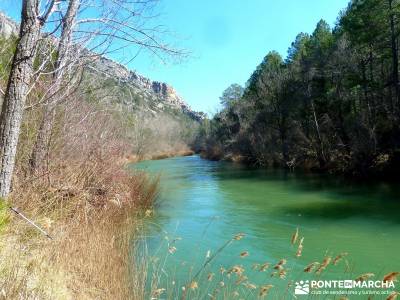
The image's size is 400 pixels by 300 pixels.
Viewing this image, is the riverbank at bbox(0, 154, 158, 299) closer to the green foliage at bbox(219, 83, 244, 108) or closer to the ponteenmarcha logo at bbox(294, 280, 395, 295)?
the ponteenmarcha logo at bbox(294, 280, 395, 295)

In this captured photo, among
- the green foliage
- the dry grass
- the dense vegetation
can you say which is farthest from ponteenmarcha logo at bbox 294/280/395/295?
the green foliage

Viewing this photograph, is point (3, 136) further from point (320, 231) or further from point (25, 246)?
point (320, 231)

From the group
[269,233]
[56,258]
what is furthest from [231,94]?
[56,258]

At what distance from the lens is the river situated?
623 centimetres

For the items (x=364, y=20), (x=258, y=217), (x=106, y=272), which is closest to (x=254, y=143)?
(x=364, y=20)

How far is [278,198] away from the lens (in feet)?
50.6

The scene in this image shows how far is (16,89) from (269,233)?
720cm

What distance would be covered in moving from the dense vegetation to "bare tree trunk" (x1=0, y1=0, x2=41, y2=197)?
67.6ft

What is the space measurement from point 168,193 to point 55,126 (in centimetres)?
970

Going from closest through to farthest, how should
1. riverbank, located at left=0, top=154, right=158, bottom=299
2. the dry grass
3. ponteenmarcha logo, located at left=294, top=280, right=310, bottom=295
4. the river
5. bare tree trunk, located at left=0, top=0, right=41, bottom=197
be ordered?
riverbank, located at left=0, top=154, right=158, bottom=299 → the dry grass → bare tree trunk, located at left=0, top=0, right=41, bottom=197 → ponteenmarcha logo, located at left=294, top=280, right=310, bottom=295 → the river

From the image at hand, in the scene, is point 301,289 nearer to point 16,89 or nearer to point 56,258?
point 56,258

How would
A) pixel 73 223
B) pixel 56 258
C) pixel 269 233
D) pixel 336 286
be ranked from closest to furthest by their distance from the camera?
pixel 56 258 → pixel 73 223 → pixel 336 286 → pixel 269 233

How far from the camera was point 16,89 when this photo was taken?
4152 millimetres

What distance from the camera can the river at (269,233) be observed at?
623 centimetres
